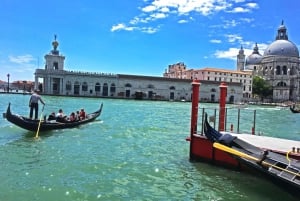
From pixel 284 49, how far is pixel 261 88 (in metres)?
12.8

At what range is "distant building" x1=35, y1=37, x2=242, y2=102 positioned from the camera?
8669cm

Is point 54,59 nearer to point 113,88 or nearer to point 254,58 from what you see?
point 113,88

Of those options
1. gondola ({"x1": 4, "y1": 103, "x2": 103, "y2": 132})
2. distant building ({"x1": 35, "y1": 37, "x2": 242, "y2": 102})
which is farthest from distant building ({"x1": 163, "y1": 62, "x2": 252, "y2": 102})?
gondola ({"x1": 4, "y1": 103, "x2": 103, "y2": 132})

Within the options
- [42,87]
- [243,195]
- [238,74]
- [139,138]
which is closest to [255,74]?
[238,74]

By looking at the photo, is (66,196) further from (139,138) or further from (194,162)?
(139,138)

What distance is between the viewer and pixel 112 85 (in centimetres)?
9081

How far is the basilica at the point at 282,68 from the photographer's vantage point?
101m

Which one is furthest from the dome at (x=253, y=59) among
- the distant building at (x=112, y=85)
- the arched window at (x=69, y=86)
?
the arched window at (x=69, y=86)

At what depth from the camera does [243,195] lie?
7566 mm

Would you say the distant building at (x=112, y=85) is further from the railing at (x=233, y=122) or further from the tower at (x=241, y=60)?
the railing at (x=233, y=122)

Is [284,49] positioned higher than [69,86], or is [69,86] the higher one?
[284,49]

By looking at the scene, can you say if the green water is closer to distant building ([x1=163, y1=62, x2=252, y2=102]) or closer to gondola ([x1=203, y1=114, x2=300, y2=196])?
gondola ([x1=203, y1=114, x2=300, y2=196])

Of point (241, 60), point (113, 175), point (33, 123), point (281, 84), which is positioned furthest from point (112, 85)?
point (113, 175)

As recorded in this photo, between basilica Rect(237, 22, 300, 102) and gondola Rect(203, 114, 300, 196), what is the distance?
97109 millimetres
